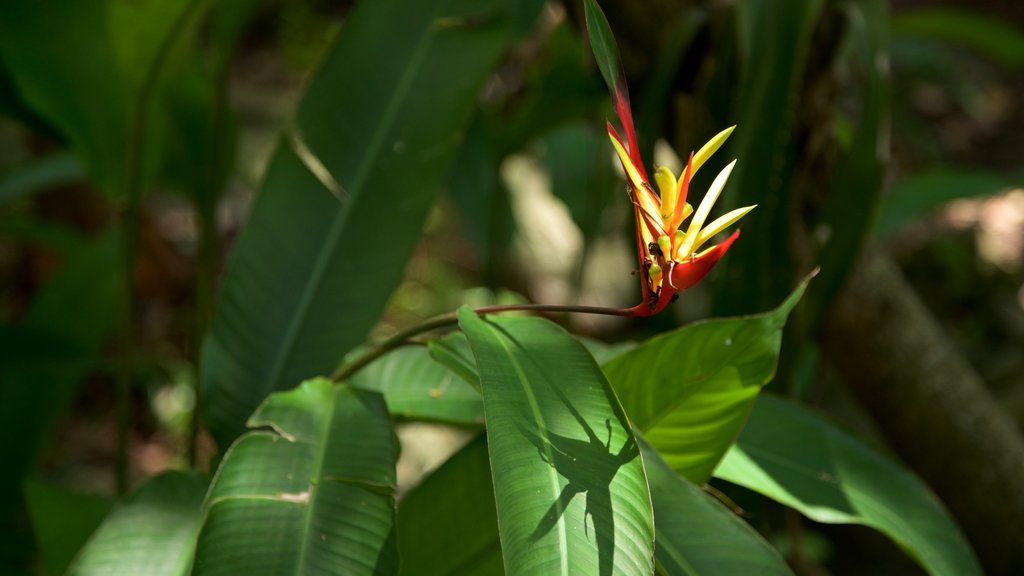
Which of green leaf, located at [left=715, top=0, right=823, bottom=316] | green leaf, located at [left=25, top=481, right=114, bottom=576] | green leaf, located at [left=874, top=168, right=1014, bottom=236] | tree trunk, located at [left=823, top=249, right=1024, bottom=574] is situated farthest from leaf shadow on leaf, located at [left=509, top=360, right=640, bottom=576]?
green leaf, located at [left=874, top=168, right=1014, bottom=236]

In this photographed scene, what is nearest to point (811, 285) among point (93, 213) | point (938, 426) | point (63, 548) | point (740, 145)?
point (740, 145)

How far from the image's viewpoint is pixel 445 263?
2.65 meters

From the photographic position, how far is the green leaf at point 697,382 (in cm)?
55

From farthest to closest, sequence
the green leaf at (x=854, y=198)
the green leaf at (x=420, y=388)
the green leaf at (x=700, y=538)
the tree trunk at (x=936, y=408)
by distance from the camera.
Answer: the tree trunk at (x=936, y=408)
the green leaf at (x=854, y=198)
the green leaf at (x=420, y=388)
the green leaf at (x=700, y=538)

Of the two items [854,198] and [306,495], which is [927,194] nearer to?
[854,198]

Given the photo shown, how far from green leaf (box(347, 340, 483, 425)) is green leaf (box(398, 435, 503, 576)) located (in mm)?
36

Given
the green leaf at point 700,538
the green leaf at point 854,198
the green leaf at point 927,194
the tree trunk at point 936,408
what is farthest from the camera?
the green leaf at point 927,194

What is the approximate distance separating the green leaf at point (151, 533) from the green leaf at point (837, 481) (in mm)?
365

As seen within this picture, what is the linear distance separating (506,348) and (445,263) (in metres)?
2.16

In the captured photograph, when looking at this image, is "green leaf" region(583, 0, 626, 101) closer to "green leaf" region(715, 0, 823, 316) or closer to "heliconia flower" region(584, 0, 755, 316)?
"heliconia flower" region(584, 0, 755, 316)

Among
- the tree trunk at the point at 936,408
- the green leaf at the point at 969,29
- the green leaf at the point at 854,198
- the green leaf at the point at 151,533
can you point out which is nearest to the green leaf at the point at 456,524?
the green leaf at the point at 151,533

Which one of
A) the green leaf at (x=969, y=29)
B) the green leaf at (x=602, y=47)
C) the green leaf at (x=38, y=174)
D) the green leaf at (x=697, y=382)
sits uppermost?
the green leaf at (x=602, y=47)

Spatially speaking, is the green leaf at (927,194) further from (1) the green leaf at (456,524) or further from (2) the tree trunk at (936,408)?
(1) the green leaf at (456,524)

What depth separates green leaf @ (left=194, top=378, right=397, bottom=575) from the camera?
0.47 metres
